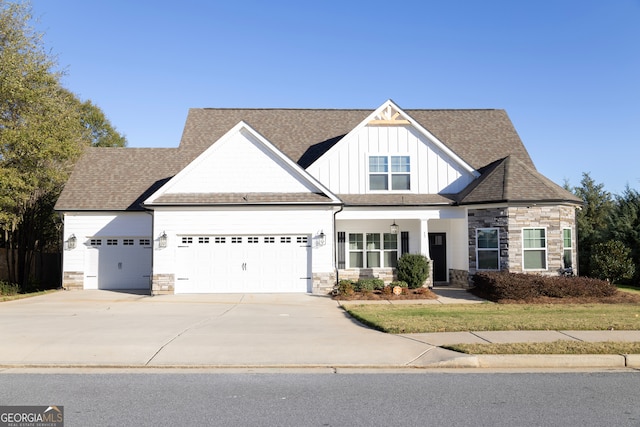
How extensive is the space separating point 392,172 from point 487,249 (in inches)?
198

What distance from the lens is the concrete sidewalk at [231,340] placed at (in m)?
8.81

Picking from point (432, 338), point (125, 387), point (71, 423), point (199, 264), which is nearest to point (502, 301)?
point (432, 338)

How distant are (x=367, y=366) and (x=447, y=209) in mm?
13750

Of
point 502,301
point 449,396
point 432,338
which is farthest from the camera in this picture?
point 502,301

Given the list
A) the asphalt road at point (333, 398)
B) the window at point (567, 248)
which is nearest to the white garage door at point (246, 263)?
the window at point (567, 248)

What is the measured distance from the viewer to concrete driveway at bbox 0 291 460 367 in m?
9.05

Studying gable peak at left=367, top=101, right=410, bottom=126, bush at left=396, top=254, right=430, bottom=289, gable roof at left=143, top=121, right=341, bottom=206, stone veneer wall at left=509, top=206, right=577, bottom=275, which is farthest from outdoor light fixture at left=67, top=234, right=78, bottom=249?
stone veneer wall at left=509, top=206, right=577, bottom=275

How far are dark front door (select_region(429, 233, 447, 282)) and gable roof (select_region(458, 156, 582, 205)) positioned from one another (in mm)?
2492

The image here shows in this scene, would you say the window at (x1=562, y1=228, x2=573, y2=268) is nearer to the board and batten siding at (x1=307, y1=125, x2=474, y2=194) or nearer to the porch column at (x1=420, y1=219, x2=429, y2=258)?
the board and batten siding at (x1=307, y1=125, x2=474, y2=194)

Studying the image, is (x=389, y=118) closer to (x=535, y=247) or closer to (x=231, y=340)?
(x=535, y=247)

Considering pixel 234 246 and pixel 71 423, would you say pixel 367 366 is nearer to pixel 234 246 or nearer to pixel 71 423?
pixel 71 423

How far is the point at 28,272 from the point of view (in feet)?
90.6

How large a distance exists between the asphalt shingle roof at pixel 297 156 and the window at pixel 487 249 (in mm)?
1257

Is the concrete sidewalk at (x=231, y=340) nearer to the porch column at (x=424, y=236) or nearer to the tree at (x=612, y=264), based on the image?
the porch column at (x=424, y=236)
